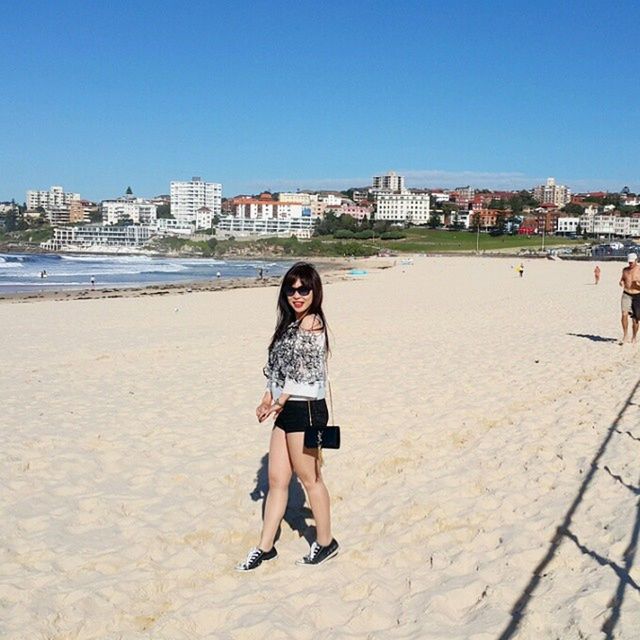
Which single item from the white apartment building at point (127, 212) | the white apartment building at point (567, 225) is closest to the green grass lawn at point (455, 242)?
the white apartment building at point (567, 225)

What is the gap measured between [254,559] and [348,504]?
107 cm

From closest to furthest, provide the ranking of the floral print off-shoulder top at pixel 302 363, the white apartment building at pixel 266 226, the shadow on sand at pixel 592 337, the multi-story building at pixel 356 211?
1. the floral print off-shoulder top at pixel 302 363
2. the shadow on sand at pixel 592 337
3. the white apartment building at pixel 266 226
4. the multi-story building at pixel 356 211

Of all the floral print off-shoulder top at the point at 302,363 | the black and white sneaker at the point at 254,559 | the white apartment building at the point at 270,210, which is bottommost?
the black and white sneaker at the point at 254,559

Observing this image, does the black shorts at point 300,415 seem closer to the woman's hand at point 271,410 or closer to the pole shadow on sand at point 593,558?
the woman's hand at point 271,410

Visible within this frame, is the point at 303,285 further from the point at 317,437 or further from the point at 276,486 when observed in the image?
the point at 276,486

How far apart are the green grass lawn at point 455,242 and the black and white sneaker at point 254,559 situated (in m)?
99.6

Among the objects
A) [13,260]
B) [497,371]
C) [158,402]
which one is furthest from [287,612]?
[13,260]

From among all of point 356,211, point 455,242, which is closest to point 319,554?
point 455,242

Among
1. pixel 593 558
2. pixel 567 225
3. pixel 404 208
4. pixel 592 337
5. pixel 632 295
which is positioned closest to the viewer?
pixel 593 558

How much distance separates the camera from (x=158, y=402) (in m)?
7.58

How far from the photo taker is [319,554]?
12.6 feet

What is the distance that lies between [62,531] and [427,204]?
165300 mm

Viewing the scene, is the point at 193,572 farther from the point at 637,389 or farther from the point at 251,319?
→ the point at 251,319

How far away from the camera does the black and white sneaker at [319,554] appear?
383 cm
